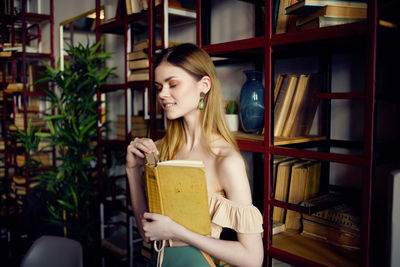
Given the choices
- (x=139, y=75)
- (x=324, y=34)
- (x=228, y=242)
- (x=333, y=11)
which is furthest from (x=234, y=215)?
(x=139, y=75)

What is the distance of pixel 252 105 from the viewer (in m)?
1.83

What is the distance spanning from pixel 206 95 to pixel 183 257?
643 mm

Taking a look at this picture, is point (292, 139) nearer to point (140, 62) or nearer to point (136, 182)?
point (136, 182)

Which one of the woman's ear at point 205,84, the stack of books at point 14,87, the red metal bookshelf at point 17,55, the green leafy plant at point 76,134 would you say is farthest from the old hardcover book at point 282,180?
the stack of books at point 14,87

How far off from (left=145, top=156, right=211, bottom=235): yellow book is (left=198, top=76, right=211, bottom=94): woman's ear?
359mm

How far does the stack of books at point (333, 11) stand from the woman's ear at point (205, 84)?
456mm

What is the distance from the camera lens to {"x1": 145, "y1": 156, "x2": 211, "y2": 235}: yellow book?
3.83ft

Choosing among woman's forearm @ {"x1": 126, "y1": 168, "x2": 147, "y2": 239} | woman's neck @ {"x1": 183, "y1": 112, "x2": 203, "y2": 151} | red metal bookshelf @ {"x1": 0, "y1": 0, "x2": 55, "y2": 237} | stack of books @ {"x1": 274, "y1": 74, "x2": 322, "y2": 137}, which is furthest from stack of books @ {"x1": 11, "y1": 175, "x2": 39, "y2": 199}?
stack of books @ {"x1": 274, "y1": 74, "x2": 322, "y2": 137}

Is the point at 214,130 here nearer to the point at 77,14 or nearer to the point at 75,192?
the point at 75,192

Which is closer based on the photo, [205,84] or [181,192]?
[181,192]

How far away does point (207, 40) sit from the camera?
2.16 m

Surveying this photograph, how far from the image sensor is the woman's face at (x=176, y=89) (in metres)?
Answer: 1.38

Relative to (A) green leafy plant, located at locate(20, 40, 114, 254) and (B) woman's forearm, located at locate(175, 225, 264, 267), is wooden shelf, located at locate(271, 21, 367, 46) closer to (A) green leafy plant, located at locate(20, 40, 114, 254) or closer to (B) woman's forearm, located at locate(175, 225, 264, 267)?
(B) woman's forearm, located at locate(175, 225, 264, 267)

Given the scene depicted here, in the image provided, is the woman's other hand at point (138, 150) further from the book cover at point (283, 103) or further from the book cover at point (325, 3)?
the book cover at point (325, 3)
